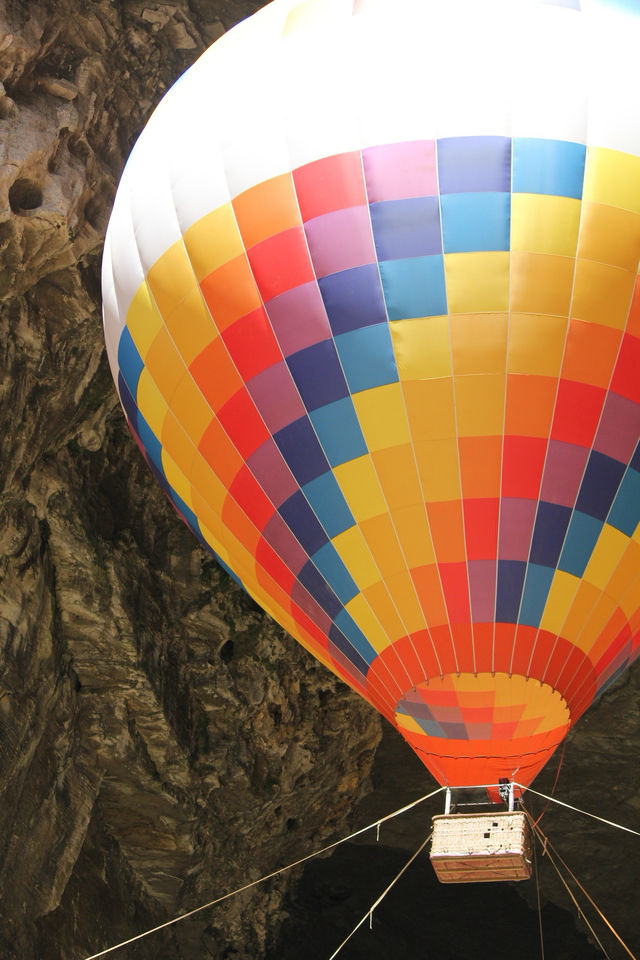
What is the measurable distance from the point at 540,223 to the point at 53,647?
555 cm

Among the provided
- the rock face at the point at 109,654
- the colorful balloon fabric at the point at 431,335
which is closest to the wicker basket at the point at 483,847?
the colorful balloon fabric at the point at 431,335

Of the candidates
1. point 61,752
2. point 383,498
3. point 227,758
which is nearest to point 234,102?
point 383,498

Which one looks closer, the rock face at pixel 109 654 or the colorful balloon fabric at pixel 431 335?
the colorful balloon fabric at pixel 431 335

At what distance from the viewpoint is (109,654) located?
11.2 meters

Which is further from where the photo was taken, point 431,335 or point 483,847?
point 483,847

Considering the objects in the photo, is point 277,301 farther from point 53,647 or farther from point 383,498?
point 53,647

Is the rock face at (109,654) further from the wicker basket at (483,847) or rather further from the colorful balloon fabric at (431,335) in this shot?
the wicker basket at (483,847)

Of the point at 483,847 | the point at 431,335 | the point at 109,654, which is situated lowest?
the point at 483,847

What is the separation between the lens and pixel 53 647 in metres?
10.7

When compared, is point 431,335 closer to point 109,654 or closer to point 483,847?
point 483,847

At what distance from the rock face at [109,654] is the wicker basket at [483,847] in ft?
12.0

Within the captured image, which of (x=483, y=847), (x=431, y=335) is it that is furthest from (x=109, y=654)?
(x=431, y=335)

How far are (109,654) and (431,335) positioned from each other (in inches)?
195

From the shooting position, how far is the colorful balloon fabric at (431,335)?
757cm
